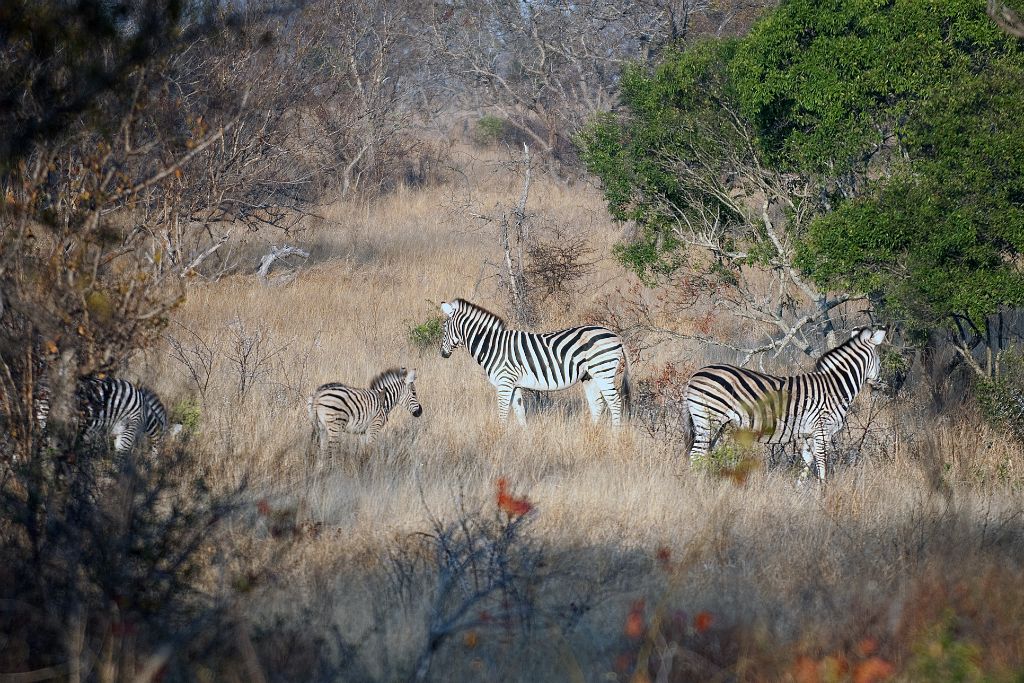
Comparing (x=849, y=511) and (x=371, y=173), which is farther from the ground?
(x=371, y=173)

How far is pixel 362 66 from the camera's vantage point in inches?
1118

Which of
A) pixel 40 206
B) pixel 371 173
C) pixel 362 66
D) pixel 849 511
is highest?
pixel 362 66

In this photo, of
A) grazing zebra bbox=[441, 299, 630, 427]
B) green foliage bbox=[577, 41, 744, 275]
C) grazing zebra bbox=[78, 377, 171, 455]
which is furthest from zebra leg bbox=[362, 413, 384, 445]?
green foliage bbox=[577, 41, 744, 275]

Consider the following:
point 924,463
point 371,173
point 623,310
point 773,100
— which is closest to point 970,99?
point 773,100

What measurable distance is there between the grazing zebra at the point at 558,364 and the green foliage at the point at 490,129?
27225mm

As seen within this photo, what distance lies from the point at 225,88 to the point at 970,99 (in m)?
6.54

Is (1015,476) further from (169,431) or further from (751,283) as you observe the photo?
(751,283)

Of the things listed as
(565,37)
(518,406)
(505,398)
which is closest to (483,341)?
(505,398)

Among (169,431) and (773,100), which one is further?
(773,100)

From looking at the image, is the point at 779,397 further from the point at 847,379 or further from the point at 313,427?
the point at 313,427

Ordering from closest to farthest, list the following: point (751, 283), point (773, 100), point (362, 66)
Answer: point (773, 100)
point (751, 283)
point (362, 66)

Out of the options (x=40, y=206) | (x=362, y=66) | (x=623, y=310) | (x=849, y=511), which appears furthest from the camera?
(x=362, y=66)

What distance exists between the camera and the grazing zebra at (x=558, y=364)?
10.8m

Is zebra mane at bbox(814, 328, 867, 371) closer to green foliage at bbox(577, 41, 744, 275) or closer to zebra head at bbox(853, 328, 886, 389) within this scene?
zebra head at bbox(853, 328, 886, 389)
